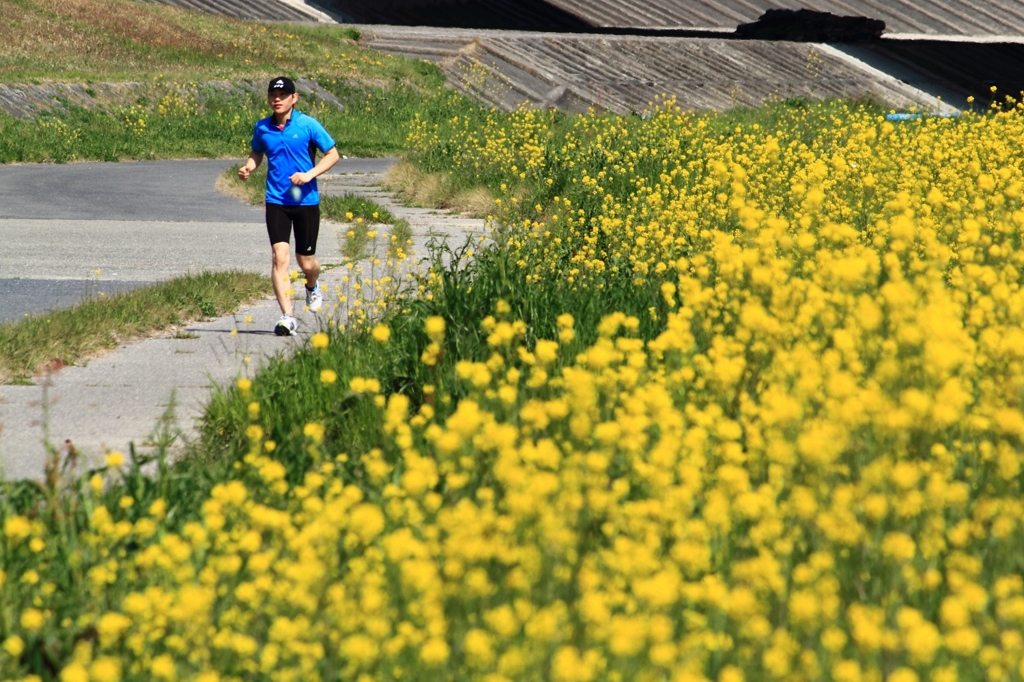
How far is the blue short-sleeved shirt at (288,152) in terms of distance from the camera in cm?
827

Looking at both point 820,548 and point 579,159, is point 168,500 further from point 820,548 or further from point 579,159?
point 579,159

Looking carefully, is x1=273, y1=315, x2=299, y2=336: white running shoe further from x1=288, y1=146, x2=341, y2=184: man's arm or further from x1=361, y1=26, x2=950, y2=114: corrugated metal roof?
x1=361, y1=26, x2=950, y2=114: corrugated metal roof

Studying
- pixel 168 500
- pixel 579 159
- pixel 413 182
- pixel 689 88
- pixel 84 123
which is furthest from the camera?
pixel 689 88

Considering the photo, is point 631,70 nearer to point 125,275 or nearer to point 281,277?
point 125,275

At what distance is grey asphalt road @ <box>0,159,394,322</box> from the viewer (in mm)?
10008

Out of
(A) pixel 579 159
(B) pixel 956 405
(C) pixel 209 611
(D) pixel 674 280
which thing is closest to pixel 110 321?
(D) pixel 674 280

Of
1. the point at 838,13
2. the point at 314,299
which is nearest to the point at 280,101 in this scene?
the point at 314,299

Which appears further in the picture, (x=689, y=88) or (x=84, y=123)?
(x=689, y=88)

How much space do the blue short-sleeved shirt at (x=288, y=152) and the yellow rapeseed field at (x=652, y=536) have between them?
329 centimetres

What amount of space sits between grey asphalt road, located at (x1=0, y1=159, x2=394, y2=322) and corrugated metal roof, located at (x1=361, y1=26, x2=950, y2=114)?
13.0 metres

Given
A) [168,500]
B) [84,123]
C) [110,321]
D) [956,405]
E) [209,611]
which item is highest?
[956,405]

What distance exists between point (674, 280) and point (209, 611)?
4414 mm

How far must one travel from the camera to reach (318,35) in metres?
34.0

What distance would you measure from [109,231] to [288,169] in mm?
5279
